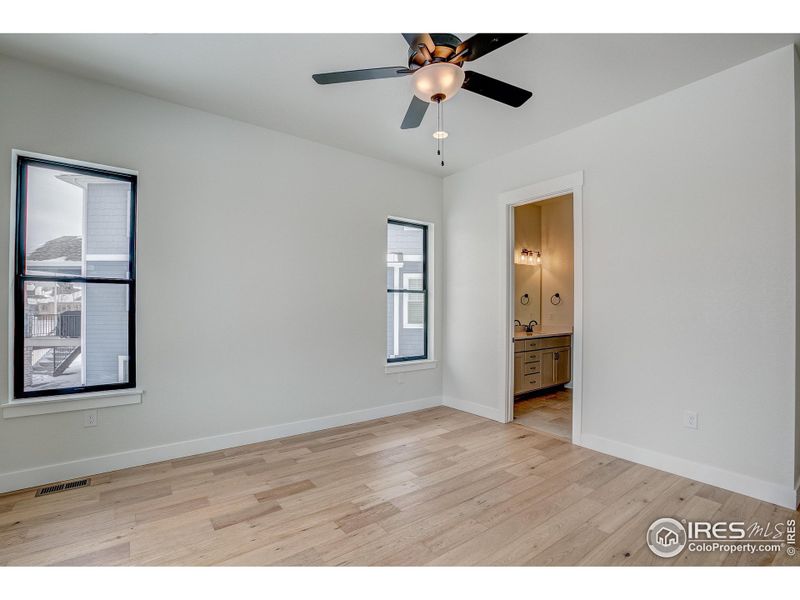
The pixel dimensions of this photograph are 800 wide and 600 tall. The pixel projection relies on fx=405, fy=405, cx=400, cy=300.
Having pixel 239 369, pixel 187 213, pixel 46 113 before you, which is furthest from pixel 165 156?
pixel 239 369

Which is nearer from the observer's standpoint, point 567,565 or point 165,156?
point 567,565

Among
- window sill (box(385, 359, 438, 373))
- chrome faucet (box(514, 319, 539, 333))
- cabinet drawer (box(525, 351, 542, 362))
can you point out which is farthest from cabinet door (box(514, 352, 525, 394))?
window sill (box(385, 359, 438, 373))

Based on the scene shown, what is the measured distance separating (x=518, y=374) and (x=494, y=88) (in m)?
3.53

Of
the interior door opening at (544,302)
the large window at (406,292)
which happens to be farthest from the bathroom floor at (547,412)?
the large window at (406,292)

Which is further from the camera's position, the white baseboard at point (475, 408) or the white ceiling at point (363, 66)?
the white baseboard at point (475, 408)

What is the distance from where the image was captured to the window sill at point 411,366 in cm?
463

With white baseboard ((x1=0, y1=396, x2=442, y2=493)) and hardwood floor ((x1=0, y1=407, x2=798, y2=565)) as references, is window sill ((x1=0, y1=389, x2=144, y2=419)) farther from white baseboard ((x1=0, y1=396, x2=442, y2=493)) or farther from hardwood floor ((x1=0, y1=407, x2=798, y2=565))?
hardwood floor ((x1=0, y1=407, x2=798, y2=565))

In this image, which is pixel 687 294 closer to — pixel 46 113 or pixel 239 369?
pixel 239 369

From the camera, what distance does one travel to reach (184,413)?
131 inches

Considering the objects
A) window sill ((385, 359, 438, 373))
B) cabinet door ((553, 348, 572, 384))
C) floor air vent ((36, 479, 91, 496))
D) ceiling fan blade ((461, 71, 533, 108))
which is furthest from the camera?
cabinet door ((553, 348, 572, 384))

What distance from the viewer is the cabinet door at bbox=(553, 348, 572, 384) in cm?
563

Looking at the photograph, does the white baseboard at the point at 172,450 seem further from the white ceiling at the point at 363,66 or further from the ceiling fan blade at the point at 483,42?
the ceiling fan blade at the point at 483,42

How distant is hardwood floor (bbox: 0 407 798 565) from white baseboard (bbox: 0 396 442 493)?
0.08 m
